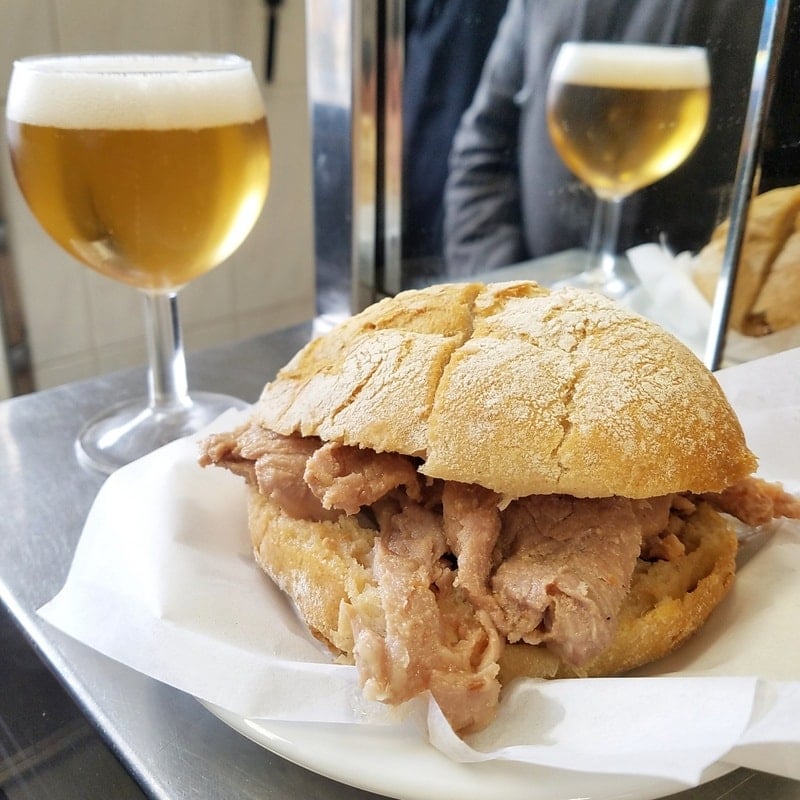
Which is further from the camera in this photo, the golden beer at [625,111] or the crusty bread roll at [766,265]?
the golden beer at [625,111]

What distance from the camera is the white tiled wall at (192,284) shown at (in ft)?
5.03

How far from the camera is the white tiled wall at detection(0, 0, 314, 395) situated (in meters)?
1.53

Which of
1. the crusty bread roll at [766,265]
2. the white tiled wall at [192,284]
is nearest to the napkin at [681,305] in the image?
the crusty bread roll at [766,265]

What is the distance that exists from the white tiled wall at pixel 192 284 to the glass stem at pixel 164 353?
723 millimetres

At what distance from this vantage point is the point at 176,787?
53 cm

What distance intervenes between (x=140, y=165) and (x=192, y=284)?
3.56 feet

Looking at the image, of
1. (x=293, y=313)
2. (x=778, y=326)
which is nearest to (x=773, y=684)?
(x=778, y=326)

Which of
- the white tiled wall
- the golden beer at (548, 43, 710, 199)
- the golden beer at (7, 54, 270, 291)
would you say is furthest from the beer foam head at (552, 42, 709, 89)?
the white tiled wall

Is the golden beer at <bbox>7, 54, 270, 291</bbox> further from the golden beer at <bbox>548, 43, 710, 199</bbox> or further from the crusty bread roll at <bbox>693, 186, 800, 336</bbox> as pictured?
the crusty bread roll at <bbox>693, 186, 800, 336</bbox>

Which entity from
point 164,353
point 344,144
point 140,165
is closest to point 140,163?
point 140,165

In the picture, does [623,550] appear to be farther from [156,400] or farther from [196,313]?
[196,313]

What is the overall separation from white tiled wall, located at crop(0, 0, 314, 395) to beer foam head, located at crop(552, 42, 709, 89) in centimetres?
92

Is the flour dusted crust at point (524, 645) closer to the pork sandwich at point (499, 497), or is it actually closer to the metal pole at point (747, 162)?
the pork sandwich at point (499, 497)

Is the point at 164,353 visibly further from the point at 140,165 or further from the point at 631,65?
the point at 631,65
